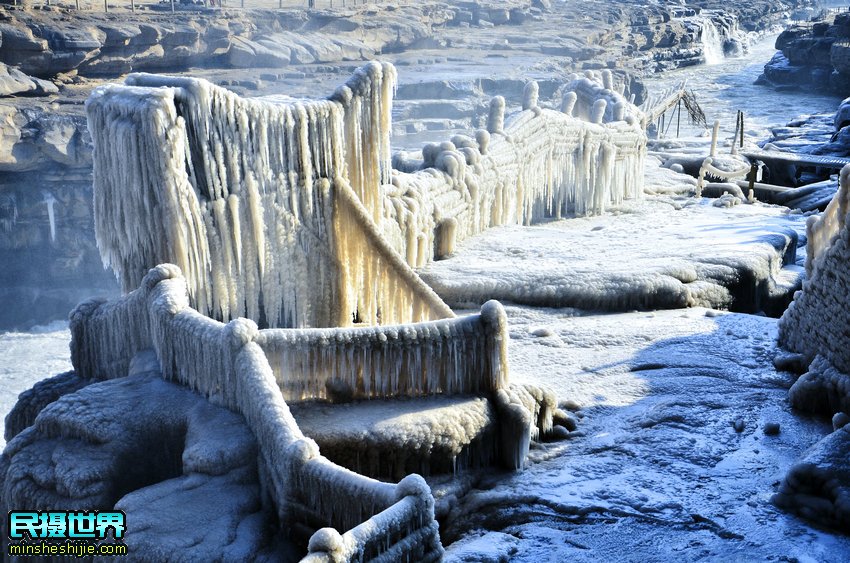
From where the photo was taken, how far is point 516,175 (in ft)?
59.7

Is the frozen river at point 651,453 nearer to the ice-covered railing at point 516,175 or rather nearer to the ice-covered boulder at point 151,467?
Result: the ice-covered boulder at point 151,467

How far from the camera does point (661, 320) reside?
13359 millimetres

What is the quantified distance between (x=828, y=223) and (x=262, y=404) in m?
7.74

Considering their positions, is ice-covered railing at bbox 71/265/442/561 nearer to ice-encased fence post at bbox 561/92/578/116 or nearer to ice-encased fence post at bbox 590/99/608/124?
ice-encased fence post at bbox 590/99/608/124

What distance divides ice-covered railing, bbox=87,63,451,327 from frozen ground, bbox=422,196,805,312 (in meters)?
2.69

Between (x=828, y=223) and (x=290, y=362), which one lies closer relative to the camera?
(x=290, y=362)

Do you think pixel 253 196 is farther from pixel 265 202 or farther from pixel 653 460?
pixel 653 460

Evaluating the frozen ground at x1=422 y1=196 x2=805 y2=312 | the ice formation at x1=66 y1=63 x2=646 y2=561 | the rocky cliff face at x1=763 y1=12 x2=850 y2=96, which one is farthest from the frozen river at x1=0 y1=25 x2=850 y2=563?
the rocky cliff face at x1=763 y1=12 x2=850 y2=96

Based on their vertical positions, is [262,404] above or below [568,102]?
below

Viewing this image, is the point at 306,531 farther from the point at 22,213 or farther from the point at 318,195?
the point at 22,213

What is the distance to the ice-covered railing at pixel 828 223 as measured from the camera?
10766 mm

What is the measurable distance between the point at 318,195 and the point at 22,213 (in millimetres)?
21535

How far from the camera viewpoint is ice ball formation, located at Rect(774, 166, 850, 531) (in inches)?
330

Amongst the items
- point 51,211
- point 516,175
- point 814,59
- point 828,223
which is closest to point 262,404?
point 828,223
